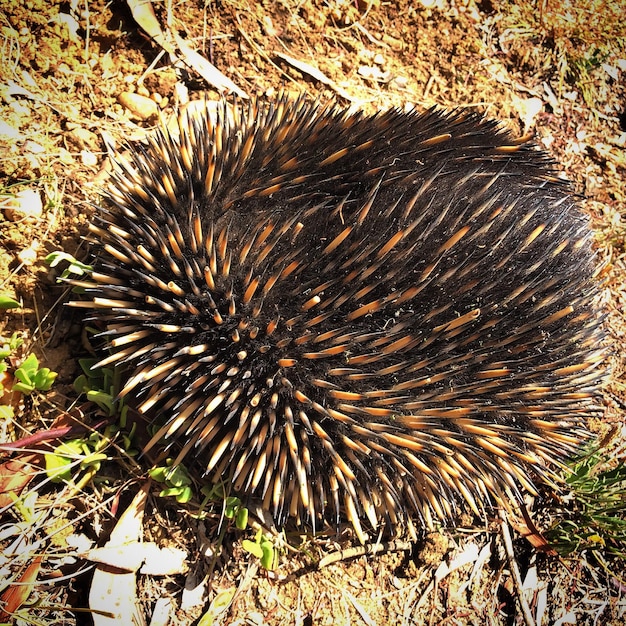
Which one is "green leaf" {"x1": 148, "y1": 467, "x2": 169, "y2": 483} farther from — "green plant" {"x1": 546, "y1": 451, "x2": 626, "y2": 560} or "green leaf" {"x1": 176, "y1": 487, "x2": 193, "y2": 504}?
"green plant" {"x1": 546, "y1": 451, "x2": 626, "y2": 560}

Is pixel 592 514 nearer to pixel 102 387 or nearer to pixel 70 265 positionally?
pixel 102 387

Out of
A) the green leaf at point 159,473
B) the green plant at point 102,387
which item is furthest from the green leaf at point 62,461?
the green leaf at point 159,473

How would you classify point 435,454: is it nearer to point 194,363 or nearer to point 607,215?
point 194,363

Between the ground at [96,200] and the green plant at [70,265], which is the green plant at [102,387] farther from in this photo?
the green plant at [70,265]

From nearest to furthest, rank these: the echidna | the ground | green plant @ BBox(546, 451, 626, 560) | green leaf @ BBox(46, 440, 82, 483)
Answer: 1. the echidna
2. green leaf @ BBox(46, 440, 82, 483)
3. the ground
4. green plant @ BBox(546, 451, 626, 560)

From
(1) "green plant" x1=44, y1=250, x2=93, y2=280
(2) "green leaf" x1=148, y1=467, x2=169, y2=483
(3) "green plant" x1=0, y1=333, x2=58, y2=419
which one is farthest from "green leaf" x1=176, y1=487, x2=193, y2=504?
(1) "green plant" x1=44, y1=250, x2=93, y2=280
